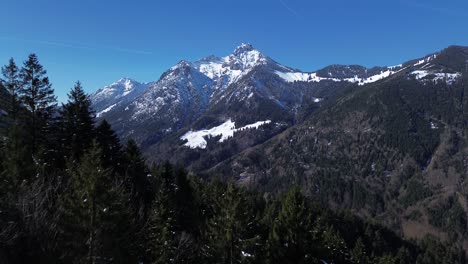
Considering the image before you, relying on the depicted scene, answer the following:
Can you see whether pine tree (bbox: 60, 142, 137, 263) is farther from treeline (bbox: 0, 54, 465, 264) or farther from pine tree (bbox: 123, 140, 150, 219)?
pine tree (bbox: 123, 140, 150, 219)

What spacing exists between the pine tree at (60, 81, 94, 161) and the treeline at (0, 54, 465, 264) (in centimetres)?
13

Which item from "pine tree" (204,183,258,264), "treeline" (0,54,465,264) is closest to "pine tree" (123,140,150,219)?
"treeline" (0,54,465,264)

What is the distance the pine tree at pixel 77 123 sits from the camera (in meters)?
50.5

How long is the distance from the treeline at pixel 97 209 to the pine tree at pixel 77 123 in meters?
0.13

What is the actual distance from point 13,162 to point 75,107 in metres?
19.1

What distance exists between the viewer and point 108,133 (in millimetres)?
56156

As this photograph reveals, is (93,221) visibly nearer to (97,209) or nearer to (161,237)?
(97,209)

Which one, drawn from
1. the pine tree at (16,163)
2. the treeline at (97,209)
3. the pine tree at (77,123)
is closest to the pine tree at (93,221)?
the treeline at (97,209)

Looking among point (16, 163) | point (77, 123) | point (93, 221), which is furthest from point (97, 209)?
point (77, 123)

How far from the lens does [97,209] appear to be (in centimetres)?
2467

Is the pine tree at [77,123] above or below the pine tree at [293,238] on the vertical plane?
above

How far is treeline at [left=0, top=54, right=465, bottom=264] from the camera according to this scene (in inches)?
915

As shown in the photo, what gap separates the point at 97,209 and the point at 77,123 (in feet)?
99.1

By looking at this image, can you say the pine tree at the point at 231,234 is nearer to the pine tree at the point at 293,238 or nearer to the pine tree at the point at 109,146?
the pine tree at the point at 293,238
